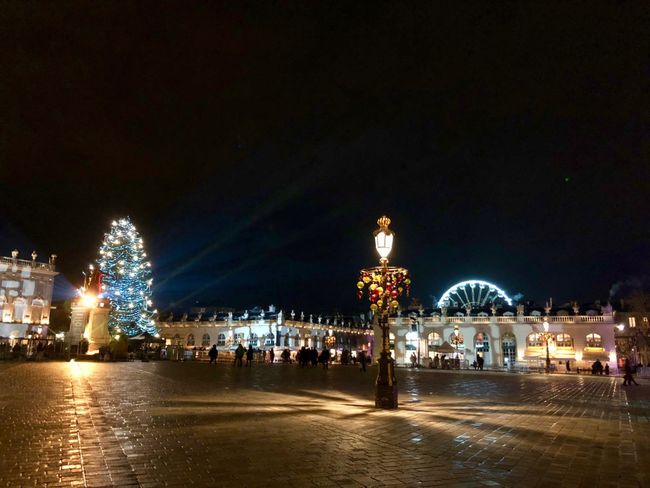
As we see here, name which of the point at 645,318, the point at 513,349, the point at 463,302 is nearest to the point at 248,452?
the point at 513,349

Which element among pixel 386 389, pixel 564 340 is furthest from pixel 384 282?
pixel 564 340

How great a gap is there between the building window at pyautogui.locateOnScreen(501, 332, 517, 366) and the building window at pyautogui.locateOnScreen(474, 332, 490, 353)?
210cm

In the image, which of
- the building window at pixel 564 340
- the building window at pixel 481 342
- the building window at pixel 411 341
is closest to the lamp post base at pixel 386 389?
the building window at pixel 564 340

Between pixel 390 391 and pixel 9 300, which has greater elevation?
pixel 9 300

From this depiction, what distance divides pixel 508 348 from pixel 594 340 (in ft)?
37.0

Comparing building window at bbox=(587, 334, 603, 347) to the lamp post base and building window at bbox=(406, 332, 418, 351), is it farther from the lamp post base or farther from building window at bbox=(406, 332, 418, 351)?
the lamp post base

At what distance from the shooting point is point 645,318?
221 feet

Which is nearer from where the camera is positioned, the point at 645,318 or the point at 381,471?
the point at 381,471

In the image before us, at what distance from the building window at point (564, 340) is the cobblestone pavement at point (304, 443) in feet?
182

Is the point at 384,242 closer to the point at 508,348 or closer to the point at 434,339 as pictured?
the point at 508,348

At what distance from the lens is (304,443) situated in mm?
7996

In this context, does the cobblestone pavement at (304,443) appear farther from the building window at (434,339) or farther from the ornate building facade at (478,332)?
the building window at (434,339)

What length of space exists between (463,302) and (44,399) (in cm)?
7896

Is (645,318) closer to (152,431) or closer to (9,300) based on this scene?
(152,431)
